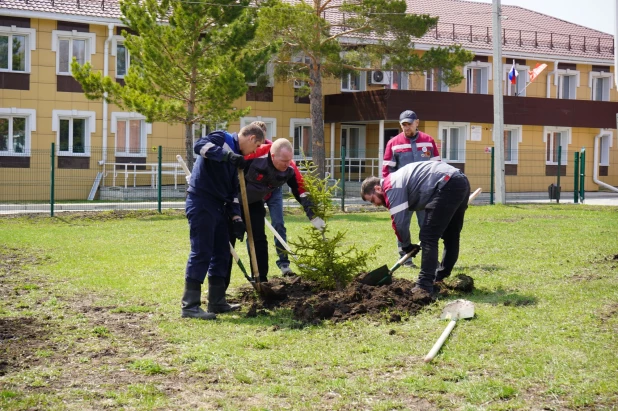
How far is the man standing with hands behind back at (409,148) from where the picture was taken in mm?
9875

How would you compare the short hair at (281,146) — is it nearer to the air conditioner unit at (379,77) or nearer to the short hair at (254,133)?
the short hair at (254,133)

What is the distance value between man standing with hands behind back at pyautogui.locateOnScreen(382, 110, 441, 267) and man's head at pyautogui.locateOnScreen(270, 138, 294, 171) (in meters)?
2.63

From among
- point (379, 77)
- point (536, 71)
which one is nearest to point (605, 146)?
point (536, 71)

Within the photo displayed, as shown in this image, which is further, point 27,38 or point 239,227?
point 27,38

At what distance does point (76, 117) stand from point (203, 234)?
71.4 feet

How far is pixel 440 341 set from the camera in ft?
18.3

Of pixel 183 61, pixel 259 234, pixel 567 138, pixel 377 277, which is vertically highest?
pixel 183 61

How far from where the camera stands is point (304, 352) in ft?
18.7

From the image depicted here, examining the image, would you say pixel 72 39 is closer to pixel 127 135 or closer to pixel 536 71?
pixel 127 135

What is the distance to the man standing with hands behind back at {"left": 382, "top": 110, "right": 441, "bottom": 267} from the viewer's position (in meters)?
9.88

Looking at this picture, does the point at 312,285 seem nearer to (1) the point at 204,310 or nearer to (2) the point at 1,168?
(1) the point at 204,310

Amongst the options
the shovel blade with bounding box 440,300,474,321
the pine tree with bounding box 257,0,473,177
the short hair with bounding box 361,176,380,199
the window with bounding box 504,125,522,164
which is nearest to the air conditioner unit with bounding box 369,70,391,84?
the pine tree with bounding box 257,0,473,177

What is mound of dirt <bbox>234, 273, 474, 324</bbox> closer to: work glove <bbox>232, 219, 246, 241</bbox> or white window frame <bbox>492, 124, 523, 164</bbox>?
work glove <bbox>232, 219, 246, 241</bbox>

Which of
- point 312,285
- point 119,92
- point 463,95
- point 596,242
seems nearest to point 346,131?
point 463,95
